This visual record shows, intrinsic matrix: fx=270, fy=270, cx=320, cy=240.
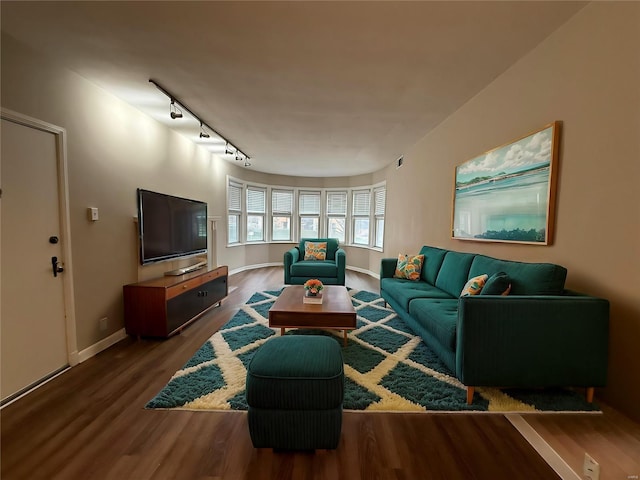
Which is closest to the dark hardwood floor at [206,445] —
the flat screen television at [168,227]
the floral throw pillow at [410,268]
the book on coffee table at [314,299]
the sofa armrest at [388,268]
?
the book on coffee table at [314,299]

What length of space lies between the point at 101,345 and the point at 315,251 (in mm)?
3461

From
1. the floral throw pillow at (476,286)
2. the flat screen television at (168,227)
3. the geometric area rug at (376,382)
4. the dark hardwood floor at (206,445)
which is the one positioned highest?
the flat screen television at (168,227)

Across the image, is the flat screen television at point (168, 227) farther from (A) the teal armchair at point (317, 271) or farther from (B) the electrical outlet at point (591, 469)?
(B) the electrical outlet at point (591, 469)

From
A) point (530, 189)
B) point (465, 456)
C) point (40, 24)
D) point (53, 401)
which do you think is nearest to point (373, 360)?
point (465, 456)

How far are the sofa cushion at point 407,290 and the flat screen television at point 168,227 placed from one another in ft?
9.08

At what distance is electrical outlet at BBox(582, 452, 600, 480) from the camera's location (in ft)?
4.08

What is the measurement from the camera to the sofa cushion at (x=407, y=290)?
283 centimetres

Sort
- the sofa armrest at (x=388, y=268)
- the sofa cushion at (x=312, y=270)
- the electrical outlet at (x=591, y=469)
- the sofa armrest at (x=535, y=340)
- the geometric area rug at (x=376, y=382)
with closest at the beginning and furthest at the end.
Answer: the electrical outlet at (x=591, y=469), the sofa armrest at (x=535, y=340), the geometric area rug at (x=376, y=382), the sofa armrest at (x=388, y=268), the sofa cushion at (x=312, y=270)

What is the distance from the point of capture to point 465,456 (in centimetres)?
141

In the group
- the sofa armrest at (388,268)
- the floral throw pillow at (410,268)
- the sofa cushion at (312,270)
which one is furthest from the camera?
the sofa cushion at (312,270)

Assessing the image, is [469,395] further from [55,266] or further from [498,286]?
[55,266]

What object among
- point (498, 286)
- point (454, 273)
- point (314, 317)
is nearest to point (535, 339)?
point (498, 286)

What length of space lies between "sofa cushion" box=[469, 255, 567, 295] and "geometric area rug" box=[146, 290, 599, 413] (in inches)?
28.1

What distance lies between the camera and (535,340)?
1.70 meters
